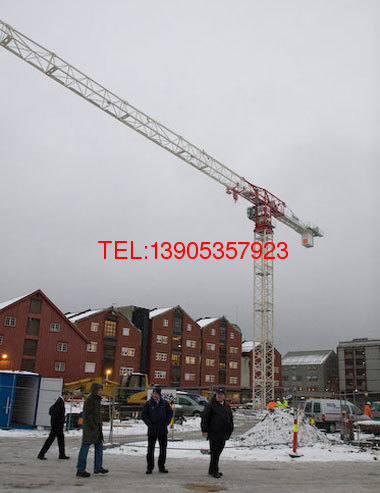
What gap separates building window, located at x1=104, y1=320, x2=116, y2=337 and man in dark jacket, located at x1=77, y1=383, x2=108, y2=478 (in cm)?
5189

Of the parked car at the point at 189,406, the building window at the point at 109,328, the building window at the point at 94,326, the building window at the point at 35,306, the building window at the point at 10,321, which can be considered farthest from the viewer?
the building window at the point at 109,328

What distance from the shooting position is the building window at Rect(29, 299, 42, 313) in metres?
51.1

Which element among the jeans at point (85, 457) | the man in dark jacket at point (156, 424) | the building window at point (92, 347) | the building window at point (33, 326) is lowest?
the jeans at point (85, 457)

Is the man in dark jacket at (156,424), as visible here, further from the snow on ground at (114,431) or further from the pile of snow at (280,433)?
the snow on ground at (114,431)

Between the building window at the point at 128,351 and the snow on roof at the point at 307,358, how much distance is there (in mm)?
62639

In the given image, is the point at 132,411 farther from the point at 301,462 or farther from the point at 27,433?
the point at 301,462

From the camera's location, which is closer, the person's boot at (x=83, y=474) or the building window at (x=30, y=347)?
the person's boot at (x=83, y=474)

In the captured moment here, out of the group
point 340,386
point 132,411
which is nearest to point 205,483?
point 132,411

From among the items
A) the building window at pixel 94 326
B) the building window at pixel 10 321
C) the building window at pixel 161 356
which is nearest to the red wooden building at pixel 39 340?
the building window at pixel 10 321

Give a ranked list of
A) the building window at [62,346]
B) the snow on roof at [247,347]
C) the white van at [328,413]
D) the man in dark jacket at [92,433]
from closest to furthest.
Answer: the man in dark jacket at [92,433] < the white van at [328,413] < the building window at [62,346] < the snow on roof at [247,347]

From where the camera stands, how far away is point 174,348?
6769cm

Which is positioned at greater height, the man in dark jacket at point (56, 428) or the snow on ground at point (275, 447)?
the man in dark jacket at point (56, 428)

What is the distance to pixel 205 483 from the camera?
29.3 ft

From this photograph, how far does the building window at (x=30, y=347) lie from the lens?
49.9 m
